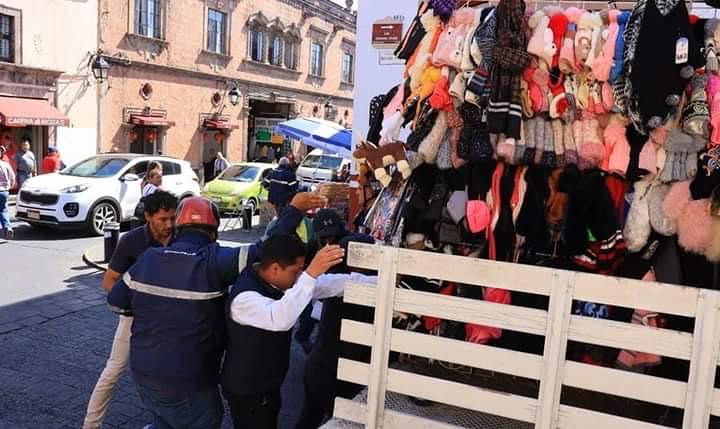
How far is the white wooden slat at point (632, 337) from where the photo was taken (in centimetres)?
227

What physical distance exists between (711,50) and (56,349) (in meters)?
5.78

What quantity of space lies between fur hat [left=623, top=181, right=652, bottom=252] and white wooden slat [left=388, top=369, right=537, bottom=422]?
98 centimetres

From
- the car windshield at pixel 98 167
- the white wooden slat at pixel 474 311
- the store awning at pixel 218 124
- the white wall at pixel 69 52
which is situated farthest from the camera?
the store awning at pixel 218 124

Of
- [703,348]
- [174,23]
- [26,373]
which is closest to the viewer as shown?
[703,348]

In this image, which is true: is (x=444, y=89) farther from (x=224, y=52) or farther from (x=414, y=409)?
(x=224, y=52)

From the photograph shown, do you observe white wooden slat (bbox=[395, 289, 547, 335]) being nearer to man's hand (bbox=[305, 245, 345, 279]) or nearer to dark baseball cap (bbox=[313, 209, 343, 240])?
man's hand (bbox=[305, 245, 345, 279])

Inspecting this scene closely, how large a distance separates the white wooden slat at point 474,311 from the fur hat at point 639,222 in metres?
0.82

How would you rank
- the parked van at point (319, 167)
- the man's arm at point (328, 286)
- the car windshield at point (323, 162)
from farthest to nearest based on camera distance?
the car windshield at point (323, 162)
the parked van at point (319, 167)
the man's arm at point (328, 286)

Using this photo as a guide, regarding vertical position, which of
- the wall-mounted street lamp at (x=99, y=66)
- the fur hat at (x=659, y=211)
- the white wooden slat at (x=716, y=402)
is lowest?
the white wooden slat at (x=716, y=402)

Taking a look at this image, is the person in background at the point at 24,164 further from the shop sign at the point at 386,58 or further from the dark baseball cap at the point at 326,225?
the dark baseball cap at the point at 326,225

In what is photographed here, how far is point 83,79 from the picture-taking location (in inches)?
732

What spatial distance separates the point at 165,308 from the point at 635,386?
2195 millimetres

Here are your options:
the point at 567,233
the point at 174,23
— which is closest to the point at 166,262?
the point at 567,233

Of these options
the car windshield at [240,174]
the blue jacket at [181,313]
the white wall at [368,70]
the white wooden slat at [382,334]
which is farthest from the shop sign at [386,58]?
the car windshield at [240,174]
